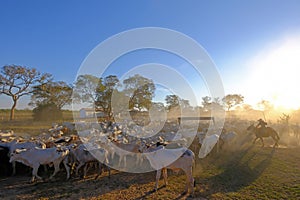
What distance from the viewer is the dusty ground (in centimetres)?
680

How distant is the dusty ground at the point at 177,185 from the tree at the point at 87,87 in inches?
908

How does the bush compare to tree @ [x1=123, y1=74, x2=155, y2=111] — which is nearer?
tree @ [x1=123, y1=74, x2=155, y2=111]

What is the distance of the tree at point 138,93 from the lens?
25.1 metres

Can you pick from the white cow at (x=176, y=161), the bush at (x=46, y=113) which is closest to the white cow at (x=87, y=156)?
the white cow at (x=176, y=161)

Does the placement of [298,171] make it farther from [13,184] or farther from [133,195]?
[13,184]

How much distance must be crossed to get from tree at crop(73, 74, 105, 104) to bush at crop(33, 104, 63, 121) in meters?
4.71

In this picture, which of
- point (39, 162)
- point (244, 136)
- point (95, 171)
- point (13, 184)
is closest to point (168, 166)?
point (95, 171)

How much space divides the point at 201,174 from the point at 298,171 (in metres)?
4.45

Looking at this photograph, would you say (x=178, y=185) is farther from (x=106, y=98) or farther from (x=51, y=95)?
(x=51, y=95)

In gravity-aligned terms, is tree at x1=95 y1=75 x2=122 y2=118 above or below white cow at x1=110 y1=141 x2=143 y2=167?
above

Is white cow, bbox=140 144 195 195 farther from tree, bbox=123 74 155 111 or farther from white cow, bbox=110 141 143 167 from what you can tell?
tree, bbox=123 74 155 111

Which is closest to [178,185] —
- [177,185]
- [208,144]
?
[177,185]

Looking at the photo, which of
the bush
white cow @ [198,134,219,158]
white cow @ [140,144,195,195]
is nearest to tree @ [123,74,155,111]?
white cow @ [198,134,219,158]

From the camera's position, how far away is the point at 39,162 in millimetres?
8008
